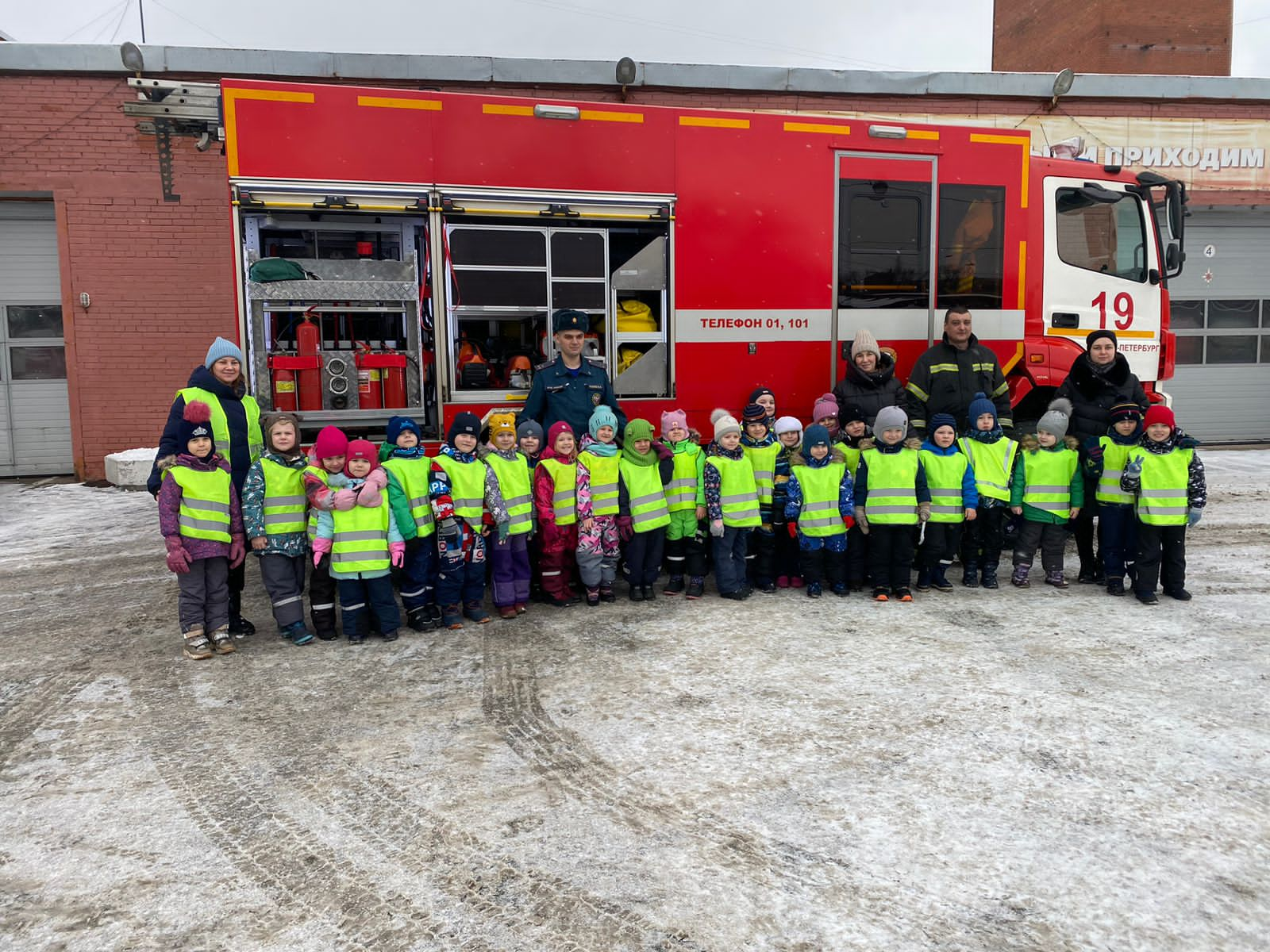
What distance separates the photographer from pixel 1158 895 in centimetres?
261

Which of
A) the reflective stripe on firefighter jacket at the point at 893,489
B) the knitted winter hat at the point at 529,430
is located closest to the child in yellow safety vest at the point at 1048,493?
the reflective stripe on firefighter jacket at the point at 893,489

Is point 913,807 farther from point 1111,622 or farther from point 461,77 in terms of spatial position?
point 461,77

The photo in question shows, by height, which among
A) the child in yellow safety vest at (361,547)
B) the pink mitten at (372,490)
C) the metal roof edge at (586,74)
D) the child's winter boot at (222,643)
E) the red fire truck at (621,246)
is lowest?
the child's winter boot at (222,643)

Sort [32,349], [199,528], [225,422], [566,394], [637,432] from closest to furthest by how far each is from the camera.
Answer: [199,528] < [225,422] < [637,432] < [566,394] < [32,349]

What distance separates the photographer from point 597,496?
5625 mm

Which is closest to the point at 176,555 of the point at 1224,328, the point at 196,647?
the point at 196,647

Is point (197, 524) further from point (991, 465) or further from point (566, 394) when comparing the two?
point (991, 465)

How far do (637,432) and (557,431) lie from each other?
0.53 metres

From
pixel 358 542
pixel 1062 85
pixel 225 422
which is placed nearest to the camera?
pixel 358 542

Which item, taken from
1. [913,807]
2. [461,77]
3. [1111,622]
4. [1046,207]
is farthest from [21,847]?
[461,77]

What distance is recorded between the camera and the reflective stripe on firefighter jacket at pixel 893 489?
5.71 m

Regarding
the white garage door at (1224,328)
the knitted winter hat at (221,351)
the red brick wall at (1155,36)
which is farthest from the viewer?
the red brick wall at (1155,36)

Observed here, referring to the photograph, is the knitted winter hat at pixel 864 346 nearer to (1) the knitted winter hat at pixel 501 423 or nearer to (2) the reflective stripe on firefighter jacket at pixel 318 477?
(1) the knitted winter hat at pixel 501 423

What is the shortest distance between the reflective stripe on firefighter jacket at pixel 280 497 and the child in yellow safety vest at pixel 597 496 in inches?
67.4
